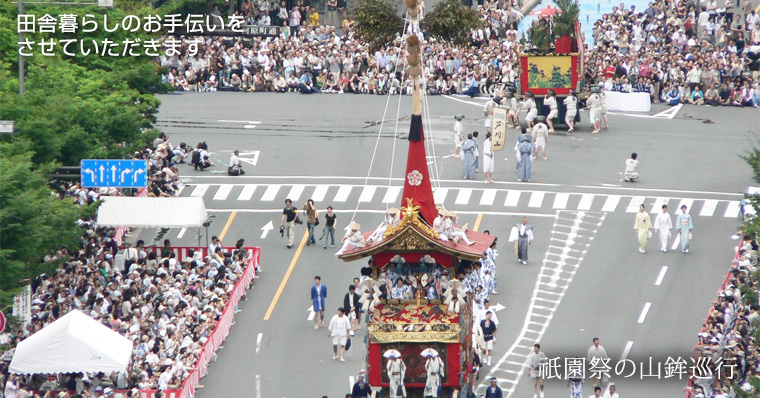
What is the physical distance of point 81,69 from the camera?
60.5 m

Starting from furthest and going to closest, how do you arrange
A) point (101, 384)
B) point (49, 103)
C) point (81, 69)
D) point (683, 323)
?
point (81, 69) < point (49, 103) < point (683, 323) < point (101, 384)

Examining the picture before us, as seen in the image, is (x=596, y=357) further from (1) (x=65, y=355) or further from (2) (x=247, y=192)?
(2) (x=247, y=192)

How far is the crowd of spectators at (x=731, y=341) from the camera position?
1649 inches

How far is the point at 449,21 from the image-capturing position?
136ft

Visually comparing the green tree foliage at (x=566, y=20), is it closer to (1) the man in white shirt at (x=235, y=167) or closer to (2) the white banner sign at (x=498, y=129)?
(2) the white banner sign at (x=498, y=129)

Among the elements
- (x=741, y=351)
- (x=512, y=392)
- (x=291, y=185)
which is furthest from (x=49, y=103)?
(x=741, y=351)

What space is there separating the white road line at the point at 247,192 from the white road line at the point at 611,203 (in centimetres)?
1288

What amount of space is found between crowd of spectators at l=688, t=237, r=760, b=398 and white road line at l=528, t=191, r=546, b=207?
9.97 meters

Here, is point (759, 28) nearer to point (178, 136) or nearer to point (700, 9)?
point (700, 9)

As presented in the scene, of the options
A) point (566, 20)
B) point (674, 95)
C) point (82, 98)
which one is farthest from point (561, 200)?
point (82, 98)

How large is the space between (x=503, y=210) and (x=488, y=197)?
1431mm

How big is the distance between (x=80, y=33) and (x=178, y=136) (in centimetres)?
672

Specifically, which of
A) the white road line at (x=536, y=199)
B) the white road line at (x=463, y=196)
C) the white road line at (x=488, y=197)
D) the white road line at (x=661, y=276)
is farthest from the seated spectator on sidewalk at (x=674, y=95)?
the white road line at (x=661, y=276)

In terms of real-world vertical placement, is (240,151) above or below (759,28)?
below
